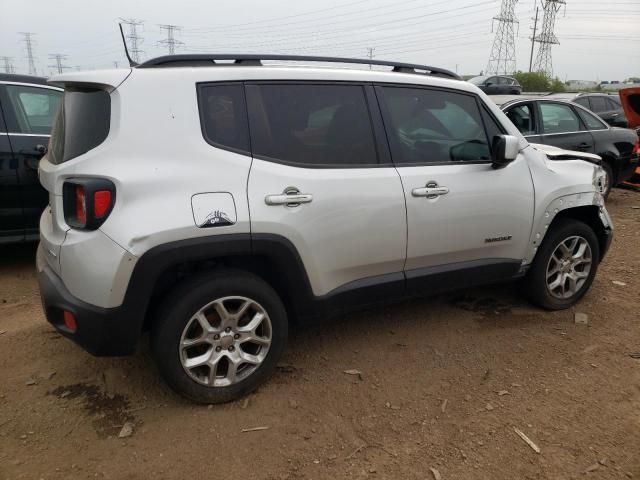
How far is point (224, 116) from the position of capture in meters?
2.65

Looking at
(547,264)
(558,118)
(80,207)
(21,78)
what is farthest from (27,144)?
(558,118)

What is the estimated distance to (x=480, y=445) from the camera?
2510 mm

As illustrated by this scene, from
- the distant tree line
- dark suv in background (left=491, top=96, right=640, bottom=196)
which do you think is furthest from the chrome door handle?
the distant tree line

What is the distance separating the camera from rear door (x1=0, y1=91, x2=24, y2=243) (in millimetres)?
4480

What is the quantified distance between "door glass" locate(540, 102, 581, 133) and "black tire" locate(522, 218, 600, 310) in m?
4.01


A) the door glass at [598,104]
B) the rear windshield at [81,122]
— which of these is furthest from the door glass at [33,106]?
the door glass at [598,104]

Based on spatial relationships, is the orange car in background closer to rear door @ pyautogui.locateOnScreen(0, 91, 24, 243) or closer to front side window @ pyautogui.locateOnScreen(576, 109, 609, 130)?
front side window @ pyautogui.locateOnScreen(576, 109, 609, 130)

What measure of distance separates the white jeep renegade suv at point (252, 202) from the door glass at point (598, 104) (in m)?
12.2

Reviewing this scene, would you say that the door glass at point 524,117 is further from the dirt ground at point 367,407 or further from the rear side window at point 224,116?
the rear side window at point 224,116

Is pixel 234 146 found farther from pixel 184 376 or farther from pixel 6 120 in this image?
pixel 6 120

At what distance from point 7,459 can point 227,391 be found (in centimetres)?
104

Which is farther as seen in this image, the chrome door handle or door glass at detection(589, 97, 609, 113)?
door glass at detection(589, 97, 609, 113)

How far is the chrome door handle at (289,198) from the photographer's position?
2.64 meters

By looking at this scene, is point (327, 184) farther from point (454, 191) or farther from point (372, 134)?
point (454, 191)
